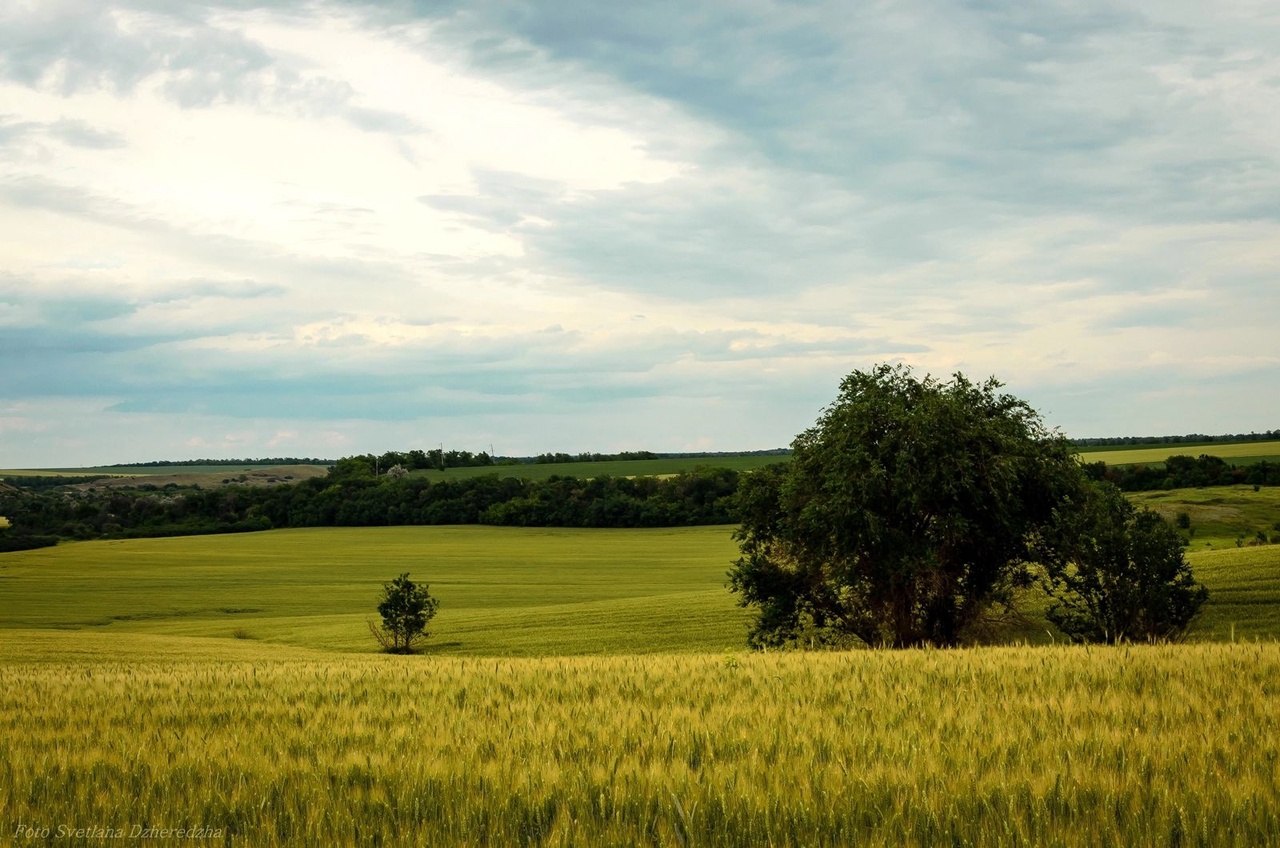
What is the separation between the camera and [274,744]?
727 cm

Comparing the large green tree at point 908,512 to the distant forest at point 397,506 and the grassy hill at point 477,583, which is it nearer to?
the grassy hill at point 477,583

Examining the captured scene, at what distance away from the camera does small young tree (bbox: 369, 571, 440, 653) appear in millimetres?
46375

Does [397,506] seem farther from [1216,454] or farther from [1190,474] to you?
[1216,454]

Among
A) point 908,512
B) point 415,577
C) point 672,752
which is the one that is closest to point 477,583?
point 415,577

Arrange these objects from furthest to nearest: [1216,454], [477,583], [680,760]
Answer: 1. [1216,454]
2. [477,583]
3. [680,760]

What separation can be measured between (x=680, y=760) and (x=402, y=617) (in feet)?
140

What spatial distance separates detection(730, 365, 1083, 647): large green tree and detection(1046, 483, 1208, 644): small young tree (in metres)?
1.39

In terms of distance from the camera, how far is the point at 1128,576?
86.0 ft

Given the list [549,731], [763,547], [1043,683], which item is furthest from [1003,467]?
[549,731]

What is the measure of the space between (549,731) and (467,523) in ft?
412

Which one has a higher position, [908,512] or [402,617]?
[908,512]

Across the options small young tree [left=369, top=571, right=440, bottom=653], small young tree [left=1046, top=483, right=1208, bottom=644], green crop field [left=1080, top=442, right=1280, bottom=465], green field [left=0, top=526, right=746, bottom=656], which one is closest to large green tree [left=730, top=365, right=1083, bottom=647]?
small young tree [left=1046, top=483, right=1208, bottom=644]

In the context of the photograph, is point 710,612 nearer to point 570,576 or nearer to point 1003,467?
point 1003,467

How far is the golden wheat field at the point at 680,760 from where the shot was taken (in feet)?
15.9
